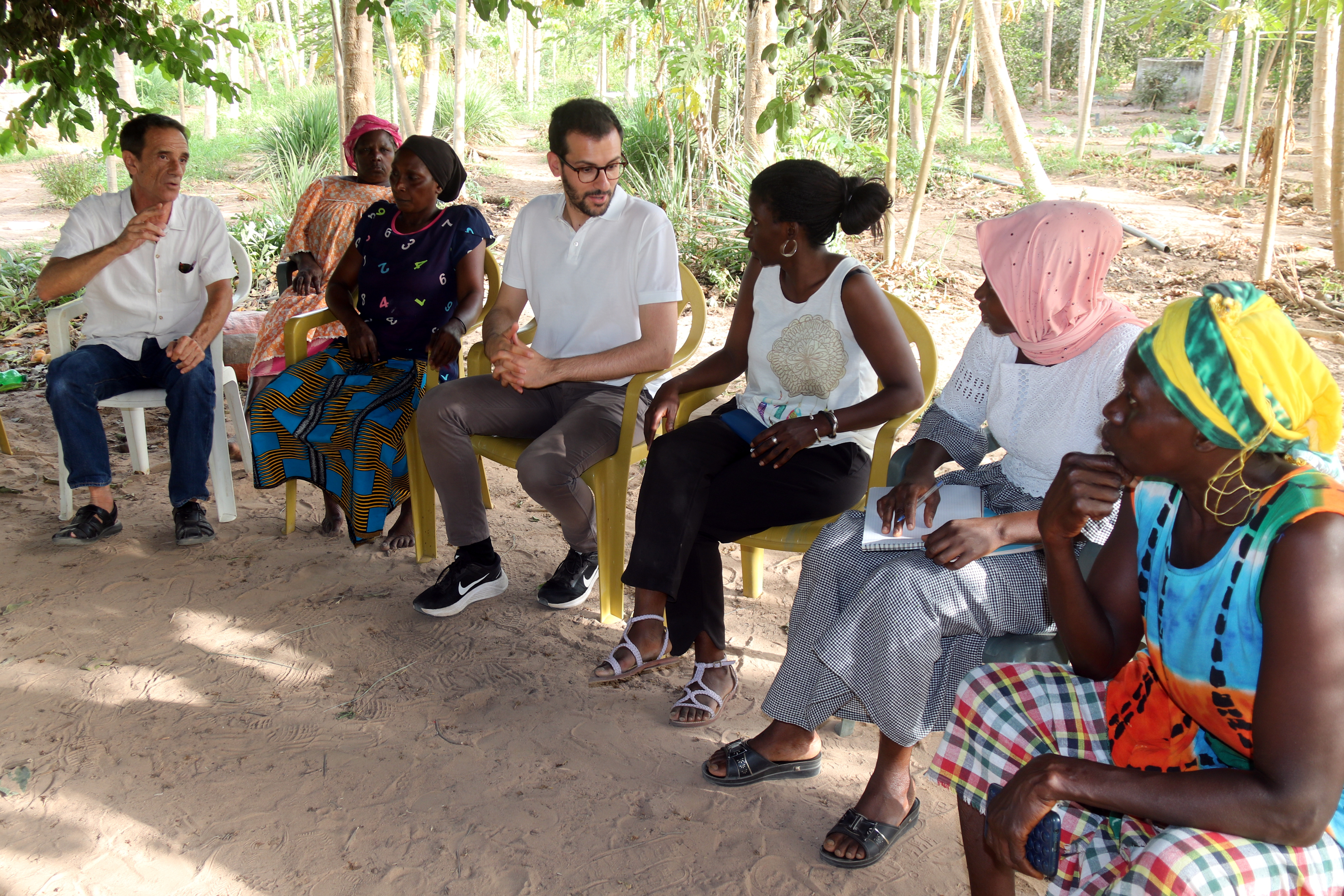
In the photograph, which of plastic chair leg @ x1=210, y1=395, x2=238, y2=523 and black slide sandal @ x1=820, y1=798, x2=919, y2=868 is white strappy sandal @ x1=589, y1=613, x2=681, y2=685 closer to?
black slide sandal @ x1=820, y1=798, x2=919, y2=868

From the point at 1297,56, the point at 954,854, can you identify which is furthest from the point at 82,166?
the point at 1297,56

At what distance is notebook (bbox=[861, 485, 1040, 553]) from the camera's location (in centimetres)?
214

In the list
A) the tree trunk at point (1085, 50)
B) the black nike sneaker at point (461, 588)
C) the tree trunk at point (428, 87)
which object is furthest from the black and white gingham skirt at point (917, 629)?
the tree trunk at point (1085, 50)

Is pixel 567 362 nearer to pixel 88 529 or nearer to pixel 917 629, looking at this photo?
pixel 917 629

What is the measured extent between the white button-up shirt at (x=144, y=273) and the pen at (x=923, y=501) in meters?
2.98

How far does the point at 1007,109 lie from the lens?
843cm

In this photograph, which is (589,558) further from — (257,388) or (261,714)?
(257,388)

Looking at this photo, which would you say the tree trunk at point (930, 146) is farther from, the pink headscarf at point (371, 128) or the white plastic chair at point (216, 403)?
the white plastic chair at point (216, 403)

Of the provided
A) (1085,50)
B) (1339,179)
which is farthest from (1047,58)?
(1339,179)

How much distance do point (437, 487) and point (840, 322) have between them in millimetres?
1456

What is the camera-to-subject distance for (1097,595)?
1709 mm

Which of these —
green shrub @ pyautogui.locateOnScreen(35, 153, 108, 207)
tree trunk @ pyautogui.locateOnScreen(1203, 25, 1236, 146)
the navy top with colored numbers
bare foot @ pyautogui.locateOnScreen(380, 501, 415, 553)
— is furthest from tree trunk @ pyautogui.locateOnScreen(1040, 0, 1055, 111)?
bare foot @ pyautogui.locateOnScreen(380, 501, 415, 553)

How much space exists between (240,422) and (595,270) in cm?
198

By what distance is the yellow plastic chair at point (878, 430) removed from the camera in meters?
2.60
